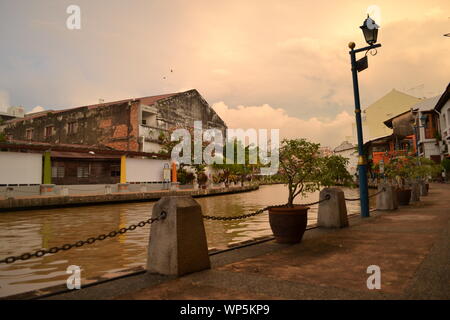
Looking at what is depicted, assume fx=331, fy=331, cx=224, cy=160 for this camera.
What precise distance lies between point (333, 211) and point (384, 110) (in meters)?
53.8

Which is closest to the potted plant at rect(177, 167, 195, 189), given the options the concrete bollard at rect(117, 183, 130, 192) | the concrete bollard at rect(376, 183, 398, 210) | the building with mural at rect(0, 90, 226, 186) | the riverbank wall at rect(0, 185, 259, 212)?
the building with mural at rect(0, 90, 226, 186)

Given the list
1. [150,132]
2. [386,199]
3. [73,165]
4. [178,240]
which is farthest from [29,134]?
[178,240]

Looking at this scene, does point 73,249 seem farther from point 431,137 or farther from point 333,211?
point 431,137

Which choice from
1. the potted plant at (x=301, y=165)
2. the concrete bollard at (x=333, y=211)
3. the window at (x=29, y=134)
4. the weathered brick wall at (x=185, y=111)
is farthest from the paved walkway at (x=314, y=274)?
the window at (x=29, y=134)

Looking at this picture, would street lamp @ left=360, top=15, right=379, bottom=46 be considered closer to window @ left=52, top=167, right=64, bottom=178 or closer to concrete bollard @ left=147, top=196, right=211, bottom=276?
concrete bollard @ left=147, top=196, right=211, bottom=276

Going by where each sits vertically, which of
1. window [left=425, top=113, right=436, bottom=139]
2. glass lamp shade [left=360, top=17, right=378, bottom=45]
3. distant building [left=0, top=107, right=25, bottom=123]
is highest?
distant building [left=0, top=107, right=25, bottom=123]

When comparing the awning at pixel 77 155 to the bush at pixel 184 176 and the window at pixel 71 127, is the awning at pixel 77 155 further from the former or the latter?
the window at pixel 71 127

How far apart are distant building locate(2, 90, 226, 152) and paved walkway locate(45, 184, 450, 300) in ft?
99.9

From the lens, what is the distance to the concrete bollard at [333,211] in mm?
7707

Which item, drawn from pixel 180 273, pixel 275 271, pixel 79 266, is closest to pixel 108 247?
pixel 79 266

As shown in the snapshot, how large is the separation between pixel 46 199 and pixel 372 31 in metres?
18.3

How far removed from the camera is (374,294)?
3264mm

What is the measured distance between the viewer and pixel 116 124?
1396 inches

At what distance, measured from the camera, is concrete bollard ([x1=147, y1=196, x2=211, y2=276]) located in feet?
13.2
